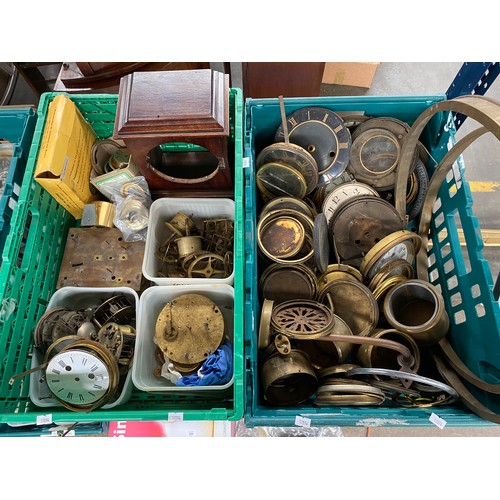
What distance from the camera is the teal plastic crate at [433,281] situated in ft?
4.31

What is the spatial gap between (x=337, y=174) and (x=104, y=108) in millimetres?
1085

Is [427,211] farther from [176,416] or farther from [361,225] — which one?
[176,416]

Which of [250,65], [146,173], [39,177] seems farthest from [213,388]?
[250,65]

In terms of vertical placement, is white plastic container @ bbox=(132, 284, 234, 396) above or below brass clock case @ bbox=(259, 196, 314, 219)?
below

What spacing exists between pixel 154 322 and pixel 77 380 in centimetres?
36

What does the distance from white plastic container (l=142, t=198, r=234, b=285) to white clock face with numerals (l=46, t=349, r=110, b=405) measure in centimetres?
38

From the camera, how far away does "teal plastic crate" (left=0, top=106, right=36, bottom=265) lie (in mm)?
1534

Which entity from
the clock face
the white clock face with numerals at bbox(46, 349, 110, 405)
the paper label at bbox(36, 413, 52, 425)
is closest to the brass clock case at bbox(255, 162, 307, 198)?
the clock face

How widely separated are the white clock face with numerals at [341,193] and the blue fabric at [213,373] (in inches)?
32.0

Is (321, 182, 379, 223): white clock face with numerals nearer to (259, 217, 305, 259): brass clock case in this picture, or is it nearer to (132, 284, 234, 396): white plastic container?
(259, 217, 305, 259): brass clock case

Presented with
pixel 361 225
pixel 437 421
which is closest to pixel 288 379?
pixel 437 421

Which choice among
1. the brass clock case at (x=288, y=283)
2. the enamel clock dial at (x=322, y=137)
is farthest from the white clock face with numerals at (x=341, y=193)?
the brass clock case at (x=288, y=283)

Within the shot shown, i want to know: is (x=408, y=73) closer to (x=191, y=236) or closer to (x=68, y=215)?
(x=191, y=236)

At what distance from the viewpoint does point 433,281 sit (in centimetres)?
177
